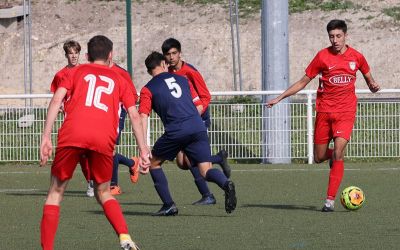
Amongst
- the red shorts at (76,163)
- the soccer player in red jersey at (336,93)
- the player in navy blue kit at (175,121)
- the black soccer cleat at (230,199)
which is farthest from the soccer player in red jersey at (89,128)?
the soccer player in red jersey at (336,93)

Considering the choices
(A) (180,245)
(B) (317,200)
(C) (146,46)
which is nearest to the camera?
(A) (180,245)

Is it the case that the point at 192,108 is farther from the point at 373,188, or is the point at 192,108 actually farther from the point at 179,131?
the point at 373,188

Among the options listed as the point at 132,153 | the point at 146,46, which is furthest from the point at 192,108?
the point at 146,46

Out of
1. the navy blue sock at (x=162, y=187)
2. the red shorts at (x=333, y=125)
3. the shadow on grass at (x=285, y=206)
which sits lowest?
the shadow on grass at (x=285, y=206)

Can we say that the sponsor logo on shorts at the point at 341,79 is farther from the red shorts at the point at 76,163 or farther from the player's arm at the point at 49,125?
the player's arm at the point at 49,125

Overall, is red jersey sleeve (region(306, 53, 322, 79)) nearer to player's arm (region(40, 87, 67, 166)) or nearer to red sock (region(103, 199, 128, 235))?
red sock (region(103, 199, 128, 235))

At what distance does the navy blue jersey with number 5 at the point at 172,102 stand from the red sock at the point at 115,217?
8.81 ft

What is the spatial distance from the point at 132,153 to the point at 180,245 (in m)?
10.9

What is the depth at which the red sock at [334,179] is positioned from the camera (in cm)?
1222

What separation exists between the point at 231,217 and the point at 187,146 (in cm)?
83

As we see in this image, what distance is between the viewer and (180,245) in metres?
9.45

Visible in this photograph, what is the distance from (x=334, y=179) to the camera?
40.4 ft

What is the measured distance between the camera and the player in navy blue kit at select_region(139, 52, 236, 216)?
1141cm

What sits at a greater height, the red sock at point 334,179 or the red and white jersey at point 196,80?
the red and white jersey at point 196,80
